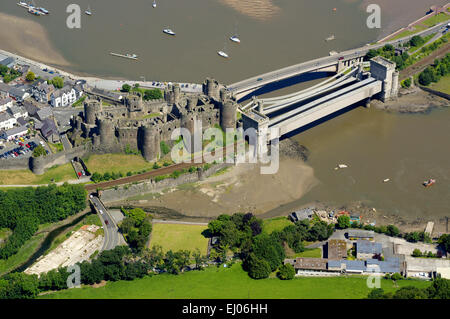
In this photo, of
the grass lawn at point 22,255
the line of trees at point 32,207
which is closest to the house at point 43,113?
the line of trees at point 32,207

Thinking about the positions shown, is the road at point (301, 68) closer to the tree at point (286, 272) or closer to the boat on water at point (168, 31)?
the boat on water at point (168, 31)

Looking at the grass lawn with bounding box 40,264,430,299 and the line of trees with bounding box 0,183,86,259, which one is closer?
the grass lawn with bounding box 40,264,430,299

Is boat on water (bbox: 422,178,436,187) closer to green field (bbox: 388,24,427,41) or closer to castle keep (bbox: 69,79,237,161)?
castle keep (bbox: 69,79,237,161)

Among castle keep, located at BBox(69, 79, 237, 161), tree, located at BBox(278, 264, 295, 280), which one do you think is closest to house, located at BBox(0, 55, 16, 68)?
castle keep, located at BBox(69, 79, 237, 161)

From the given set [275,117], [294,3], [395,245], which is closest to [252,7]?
[294,3]

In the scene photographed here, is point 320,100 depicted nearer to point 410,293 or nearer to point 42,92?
point 42,92
